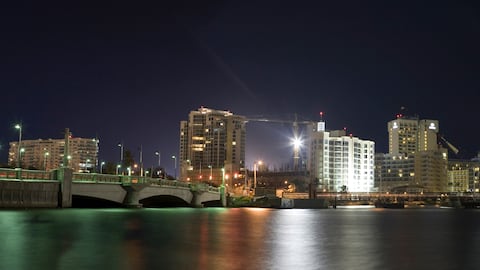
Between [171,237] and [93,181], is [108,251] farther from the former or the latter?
[93,181]

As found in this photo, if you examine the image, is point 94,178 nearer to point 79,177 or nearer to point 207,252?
point 79,177

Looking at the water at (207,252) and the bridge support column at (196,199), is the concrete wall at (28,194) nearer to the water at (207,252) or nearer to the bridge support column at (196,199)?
the water at (207,252)

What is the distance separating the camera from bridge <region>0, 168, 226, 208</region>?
66125 millimetres

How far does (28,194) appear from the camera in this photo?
67.8 m

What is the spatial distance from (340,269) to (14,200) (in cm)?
5360

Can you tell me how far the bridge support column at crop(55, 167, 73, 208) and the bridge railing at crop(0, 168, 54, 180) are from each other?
76.1 inches

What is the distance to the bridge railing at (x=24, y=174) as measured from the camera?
219ft

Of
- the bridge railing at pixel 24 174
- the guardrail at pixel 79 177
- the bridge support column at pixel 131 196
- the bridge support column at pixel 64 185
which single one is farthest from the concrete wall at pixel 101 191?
A: the bridge railing at pixel 24 174

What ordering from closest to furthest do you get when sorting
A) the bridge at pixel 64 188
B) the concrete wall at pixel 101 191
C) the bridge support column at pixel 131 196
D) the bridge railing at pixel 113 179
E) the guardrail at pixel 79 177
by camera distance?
the bridge at pixel 64 188
the guardrail at pixel 79 177
the concrete wall at pixel 101 191
the bridge railing at pixel 113 179
the bridge support column at pixel 131 196

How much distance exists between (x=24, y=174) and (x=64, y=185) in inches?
199

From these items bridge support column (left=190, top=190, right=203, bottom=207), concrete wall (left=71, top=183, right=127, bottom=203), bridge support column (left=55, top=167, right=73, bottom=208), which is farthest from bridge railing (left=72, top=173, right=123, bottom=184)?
bridge support column (left=190, top=190, right=203, bottom=207)

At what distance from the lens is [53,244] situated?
26719 mm

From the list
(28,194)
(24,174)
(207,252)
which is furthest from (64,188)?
(207,252)

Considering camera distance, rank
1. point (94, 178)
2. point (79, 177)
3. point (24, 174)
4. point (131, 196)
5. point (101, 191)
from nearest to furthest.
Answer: point (24, 174), point (79, 177), point (101, 191), point (94, 178), point (131, 196)
